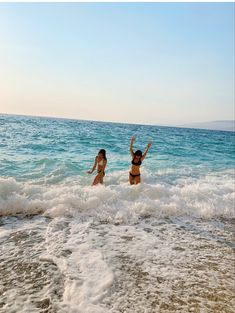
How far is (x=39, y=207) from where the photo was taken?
21.8 ft

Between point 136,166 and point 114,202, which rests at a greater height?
point 136,166

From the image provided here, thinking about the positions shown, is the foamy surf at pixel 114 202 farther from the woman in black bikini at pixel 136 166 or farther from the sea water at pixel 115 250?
the woman in black bikini at pixel 136 166

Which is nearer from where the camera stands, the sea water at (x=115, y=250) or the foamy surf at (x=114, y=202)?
the sea water at (x=115, y=250)

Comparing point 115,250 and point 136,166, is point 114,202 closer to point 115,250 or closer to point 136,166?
point 136,166

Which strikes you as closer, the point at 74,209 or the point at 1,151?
the point at 74,209

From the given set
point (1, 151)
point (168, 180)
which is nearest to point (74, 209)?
point (168, 180)

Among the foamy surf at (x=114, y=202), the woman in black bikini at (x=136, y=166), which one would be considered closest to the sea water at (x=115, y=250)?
the foamy surf at (x=114, y=202)

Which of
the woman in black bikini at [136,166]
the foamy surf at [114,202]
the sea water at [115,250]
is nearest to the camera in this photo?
the sea water at [115,250]

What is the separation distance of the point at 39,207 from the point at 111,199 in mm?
1981

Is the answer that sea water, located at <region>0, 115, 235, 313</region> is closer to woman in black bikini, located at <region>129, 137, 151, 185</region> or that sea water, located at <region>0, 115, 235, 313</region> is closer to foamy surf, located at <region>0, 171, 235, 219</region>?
foamy surf, located at <region>0, 171, 235, 219</region>

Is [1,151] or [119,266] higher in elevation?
[1,151]

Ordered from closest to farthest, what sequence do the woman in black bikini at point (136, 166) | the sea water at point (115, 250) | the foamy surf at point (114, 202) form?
the sea water at point (115, 250)
the foamy surf at point (114, 202)
the woman in black bikini at point (136, 166)

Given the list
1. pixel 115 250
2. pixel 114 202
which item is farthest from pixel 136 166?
pixel 115 250

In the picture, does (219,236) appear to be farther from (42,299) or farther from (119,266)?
(42,299)
